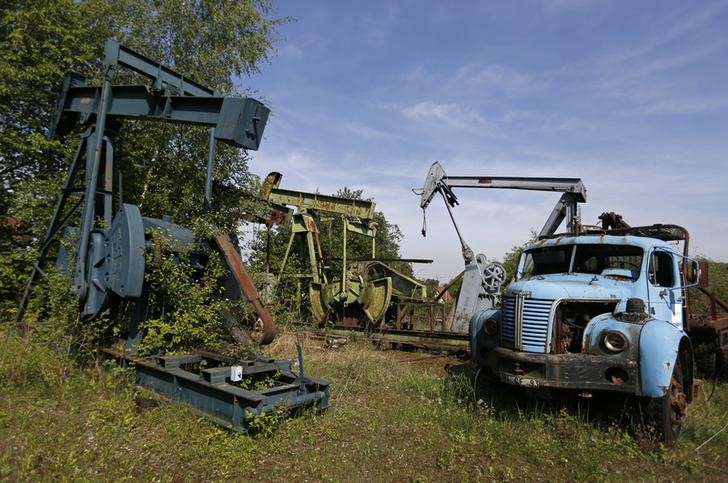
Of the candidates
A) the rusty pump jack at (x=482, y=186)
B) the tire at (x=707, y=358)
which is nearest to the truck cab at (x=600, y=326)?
the tire at (x=707, y=358)

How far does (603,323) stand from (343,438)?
2.83 metres

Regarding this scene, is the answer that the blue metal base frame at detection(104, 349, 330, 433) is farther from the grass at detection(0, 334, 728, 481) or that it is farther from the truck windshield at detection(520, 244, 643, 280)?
the truck windshield at detection(520, 244, 643, 280)

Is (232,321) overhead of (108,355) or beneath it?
overhead

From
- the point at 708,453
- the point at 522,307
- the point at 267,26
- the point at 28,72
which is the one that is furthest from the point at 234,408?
the point at 267,26

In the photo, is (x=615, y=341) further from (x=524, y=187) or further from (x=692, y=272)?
(x=524, y=187)

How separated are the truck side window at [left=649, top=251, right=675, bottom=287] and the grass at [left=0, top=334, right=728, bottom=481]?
1.58 meters

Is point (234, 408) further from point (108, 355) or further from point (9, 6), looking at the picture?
point (9, 6)

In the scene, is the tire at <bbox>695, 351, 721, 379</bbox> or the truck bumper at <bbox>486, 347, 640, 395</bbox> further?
the tire at <bbox>695, 351, 721, 379</bbox>

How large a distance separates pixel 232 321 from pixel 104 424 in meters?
2.22

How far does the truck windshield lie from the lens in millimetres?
5477

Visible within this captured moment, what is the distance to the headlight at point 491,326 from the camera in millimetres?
5750

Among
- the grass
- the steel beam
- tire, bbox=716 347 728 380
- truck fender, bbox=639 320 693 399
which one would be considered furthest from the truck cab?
the steel beam

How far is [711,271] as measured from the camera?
50.2ft

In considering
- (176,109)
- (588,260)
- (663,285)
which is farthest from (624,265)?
(176,109)
